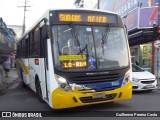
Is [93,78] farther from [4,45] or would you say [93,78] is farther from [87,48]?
[4,45]

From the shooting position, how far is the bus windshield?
27.9 feet

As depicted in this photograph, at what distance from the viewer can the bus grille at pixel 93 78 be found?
837 centimetres

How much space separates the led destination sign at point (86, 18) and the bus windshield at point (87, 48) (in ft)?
0.67

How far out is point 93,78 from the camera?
8547 mm

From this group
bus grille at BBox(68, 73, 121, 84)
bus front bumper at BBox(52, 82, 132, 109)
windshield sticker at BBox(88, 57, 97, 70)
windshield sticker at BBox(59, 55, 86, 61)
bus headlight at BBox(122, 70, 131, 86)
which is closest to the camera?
bus front bumper at BBox(52, 82, 132, 109)

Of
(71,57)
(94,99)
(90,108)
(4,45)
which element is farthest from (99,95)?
(4,45)

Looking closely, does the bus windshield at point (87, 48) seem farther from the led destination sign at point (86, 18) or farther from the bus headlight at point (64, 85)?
the bus headlight at point (64, 85)

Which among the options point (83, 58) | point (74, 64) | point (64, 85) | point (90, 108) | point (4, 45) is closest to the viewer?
point (64, 85)

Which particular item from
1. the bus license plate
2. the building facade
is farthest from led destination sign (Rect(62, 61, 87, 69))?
the building facade

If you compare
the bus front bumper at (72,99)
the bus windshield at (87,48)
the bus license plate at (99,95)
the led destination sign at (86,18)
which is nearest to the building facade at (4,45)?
the led destination sign at (86,18)

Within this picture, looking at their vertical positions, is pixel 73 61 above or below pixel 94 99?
above

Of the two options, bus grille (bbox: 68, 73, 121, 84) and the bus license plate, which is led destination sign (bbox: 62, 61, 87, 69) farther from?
the bus license plate

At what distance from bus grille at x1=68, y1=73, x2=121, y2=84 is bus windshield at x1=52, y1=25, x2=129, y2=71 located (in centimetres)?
23

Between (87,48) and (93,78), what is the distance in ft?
2.85
